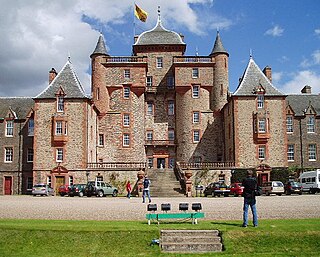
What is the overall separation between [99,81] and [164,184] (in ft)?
49.8

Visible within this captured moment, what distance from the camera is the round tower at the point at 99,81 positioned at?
48.8 metres

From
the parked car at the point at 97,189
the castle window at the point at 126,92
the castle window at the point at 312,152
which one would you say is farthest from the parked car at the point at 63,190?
the castle window at the point at 312,152

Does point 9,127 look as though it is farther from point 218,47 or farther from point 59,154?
point 218,47

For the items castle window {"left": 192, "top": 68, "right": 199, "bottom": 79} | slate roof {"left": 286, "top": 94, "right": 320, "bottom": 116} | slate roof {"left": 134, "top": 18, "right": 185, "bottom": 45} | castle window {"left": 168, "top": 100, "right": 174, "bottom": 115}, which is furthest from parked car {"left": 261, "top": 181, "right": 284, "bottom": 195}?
slate roof {"left": 134, "top": 18, "right": 185, "bottom": 45}

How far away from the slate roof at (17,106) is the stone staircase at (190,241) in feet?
122

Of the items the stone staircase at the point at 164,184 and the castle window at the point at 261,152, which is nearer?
the stone staircase at the point at 164,184

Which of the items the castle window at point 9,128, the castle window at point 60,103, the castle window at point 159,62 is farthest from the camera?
the castle window at point 159,62

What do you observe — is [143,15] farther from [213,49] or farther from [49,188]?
[49,188]

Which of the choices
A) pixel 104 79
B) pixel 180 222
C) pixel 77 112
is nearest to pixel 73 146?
pixel 77 112

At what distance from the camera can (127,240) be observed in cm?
Result: 1531

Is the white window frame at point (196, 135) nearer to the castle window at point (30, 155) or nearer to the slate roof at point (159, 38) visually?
the slate roof at point (159, 38)

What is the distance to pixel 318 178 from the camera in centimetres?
3969

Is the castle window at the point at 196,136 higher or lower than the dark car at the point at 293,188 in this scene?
higher

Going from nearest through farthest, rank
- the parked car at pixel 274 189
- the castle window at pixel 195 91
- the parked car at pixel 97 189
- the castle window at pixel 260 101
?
the parked car at pixel 274 189 < the parked car at pixel 97 189 < the castle window at pixel 260 101 < the castle window at pixel 195 91
